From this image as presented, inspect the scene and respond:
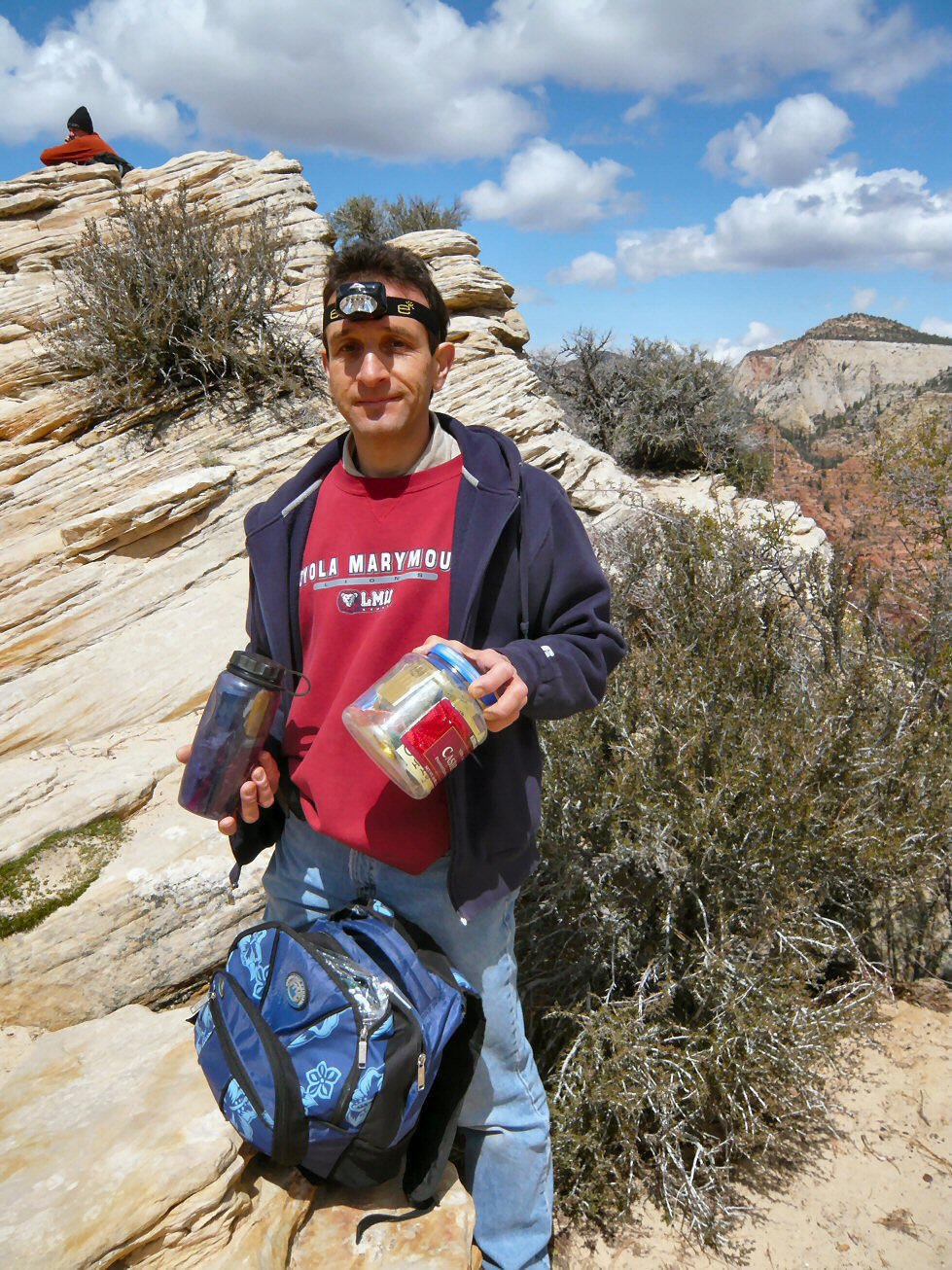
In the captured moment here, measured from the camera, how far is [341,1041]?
177 centimetres

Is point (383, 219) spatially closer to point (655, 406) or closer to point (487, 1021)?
point (655, 406)

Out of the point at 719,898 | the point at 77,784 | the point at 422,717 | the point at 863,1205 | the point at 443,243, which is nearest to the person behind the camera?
the point at 422,717

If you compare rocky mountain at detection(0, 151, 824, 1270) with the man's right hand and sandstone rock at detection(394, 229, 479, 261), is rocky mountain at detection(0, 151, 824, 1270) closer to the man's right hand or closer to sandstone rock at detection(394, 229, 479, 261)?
sandstone rock at detection(394, 229, 479, 261)

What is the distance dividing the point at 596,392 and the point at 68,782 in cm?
725

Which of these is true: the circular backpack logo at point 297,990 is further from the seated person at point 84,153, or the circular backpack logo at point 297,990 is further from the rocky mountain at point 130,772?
the seated person at point 84,153

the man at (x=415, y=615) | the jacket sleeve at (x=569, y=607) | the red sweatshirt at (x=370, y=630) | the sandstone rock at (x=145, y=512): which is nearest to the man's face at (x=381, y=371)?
the man at (x=415, y=615)

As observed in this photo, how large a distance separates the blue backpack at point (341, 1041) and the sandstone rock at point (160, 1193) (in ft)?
0.59

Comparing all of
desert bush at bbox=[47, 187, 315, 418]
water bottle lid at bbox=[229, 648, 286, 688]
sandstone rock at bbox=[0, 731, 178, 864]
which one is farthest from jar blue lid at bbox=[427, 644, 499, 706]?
desert bush at bbox=[47, 187, 315, 418]

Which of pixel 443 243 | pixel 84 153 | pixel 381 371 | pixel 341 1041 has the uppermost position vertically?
pixel 84 153

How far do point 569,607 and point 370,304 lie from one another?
83 cm

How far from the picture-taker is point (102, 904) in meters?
3.20

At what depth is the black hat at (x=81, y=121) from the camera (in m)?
9.30

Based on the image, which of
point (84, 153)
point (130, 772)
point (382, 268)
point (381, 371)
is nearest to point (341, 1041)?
point (381, 371)

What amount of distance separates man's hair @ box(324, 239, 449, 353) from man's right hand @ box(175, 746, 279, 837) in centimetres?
103
